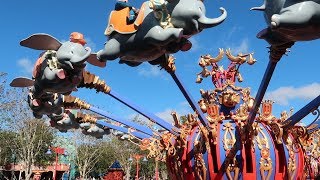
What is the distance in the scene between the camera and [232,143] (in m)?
6.79

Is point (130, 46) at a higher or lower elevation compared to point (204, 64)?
lower

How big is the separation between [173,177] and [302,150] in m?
2.65

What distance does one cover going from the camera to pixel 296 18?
9.76 feet

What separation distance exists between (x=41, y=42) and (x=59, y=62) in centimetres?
42

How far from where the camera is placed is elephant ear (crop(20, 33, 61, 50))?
211 inches

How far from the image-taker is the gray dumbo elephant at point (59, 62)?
5.27 meters

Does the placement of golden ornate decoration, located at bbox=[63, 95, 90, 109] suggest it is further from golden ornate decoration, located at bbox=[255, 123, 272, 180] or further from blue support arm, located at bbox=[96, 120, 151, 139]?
golden ornate decoration, located at bbox=[255, 123, 272, 180]

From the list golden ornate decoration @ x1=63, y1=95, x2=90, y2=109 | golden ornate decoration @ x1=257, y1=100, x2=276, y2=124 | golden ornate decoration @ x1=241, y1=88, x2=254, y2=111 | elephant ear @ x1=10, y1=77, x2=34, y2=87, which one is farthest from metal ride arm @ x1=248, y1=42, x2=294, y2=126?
elephant ear @ x1=10, y1=77, x2=34, y2=87

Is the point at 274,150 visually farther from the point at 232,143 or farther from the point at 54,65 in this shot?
the point at 54,65

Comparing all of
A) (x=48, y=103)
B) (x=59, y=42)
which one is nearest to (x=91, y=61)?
(x=59, y=42)

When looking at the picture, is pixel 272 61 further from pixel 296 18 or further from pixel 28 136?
pixel 28 136

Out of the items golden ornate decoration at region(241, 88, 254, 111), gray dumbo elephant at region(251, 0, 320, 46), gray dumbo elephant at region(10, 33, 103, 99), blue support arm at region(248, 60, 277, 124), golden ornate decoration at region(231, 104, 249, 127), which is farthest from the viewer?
golden ornate decoration at region(241, 88, 254, 111)

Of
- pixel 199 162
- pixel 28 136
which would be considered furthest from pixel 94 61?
pixel 28 136

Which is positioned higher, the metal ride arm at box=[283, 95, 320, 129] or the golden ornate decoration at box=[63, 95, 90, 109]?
the golden ornate decoration at box=[63, 95, 90, 109]
